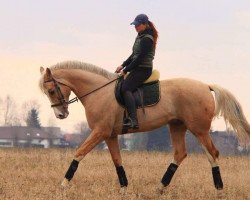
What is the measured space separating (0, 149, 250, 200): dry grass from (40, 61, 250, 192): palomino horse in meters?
0.52

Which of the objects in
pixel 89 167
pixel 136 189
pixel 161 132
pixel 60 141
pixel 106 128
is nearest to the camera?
pixel 106 128

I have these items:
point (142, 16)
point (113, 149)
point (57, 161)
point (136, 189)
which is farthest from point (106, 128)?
point (57, 161)

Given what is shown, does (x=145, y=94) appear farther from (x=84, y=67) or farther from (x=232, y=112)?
(x=232, y=112)

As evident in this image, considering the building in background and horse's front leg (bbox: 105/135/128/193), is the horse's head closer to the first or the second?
horse's front leg (bbox: 105/135/128/193)

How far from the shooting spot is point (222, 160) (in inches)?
723

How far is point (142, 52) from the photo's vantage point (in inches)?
416

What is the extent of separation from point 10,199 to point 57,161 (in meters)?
7.06

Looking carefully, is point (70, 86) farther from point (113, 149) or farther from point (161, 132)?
point (161, 132)

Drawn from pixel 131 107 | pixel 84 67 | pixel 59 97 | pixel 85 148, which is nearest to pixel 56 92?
pixel 59 97

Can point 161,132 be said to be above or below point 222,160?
below

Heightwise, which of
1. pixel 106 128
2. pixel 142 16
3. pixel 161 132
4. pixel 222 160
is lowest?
pixel 161 132

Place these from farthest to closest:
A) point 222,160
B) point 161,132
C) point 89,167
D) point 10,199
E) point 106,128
Answer: point 161,132
point 222,160
point 89,167
point 106,128
point 10,199

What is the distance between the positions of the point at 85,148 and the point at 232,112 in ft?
11.5

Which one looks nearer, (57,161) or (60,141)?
(57,161)
